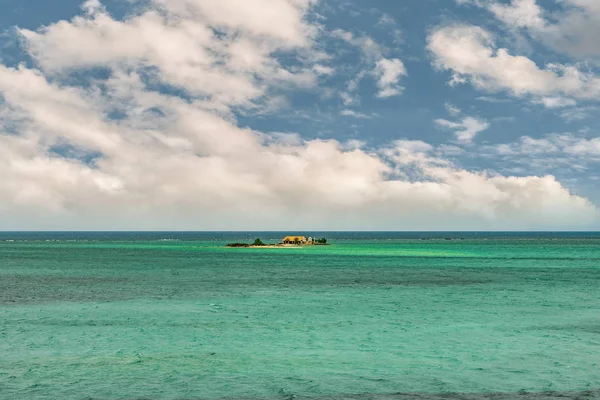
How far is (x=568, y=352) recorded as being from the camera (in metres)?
22.7

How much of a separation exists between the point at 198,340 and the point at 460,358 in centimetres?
1154

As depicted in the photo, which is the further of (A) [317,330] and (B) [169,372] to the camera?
(A) [317,330]

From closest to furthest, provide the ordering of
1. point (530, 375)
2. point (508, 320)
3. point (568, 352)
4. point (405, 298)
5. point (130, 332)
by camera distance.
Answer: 1. point (530, 375)
2. point (568, 352)
3. point (130, 332)
4. point (508, 320)
5. point (405, 298)

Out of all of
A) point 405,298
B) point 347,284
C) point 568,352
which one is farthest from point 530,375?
point 347,284

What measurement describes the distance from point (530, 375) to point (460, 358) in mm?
3000

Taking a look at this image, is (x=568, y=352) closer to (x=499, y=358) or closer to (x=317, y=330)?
(x=499, y=358)

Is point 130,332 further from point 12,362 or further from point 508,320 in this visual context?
point 508,320

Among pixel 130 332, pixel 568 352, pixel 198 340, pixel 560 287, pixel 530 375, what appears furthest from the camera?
pixel 560 287

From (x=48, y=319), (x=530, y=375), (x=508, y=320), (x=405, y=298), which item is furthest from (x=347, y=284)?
(x=530, y=375)

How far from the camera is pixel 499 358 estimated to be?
71.4ft

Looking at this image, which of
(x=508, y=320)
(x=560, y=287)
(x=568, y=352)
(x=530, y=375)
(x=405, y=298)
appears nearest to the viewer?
(x=530, y=375)

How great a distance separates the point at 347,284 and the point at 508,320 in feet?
78.1

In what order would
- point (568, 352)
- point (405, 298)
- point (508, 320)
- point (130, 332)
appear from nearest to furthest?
point (568, 352) → point (130, 332) → point (508, 320) → point (405, 298)

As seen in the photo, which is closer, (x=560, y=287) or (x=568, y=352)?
(x=568, y=352)
